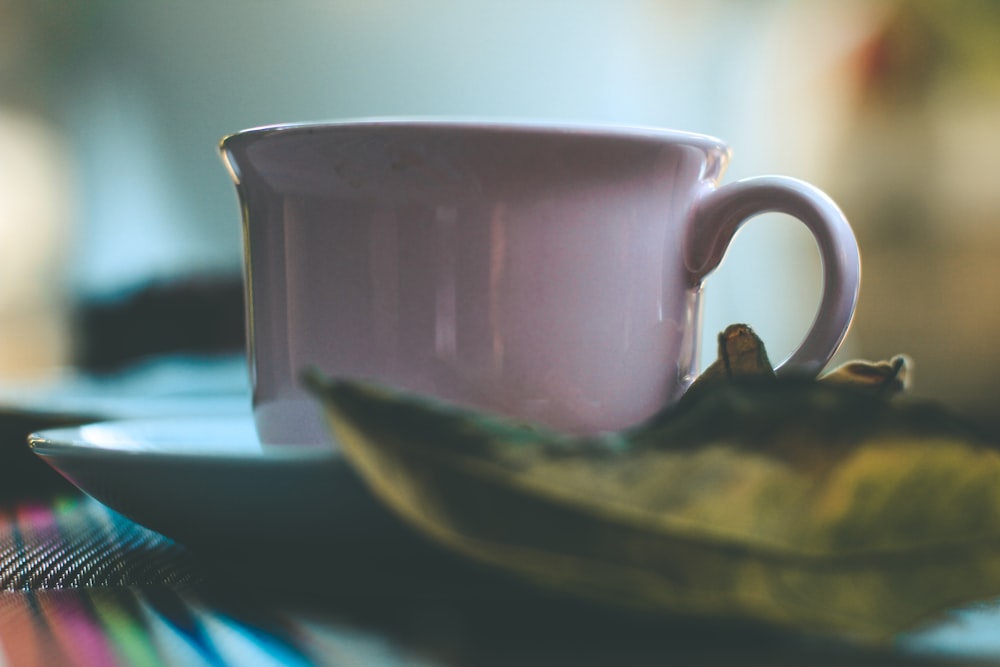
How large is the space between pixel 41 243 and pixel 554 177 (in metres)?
2.01

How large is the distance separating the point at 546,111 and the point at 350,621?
2.13 meters

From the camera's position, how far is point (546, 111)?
221 centimetres

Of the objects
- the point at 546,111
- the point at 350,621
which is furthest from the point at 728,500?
the point at 546,111

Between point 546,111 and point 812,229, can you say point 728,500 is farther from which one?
point 546,111

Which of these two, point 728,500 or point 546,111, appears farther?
point 546,111

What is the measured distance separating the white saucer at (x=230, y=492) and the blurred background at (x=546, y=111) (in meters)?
1.76

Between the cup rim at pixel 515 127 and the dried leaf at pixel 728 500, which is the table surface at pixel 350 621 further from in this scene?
the cup rim at pixel 515 127

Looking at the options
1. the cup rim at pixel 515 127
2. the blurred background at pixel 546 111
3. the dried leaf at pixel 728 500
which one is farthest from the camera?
the blurred background at pixel 546 111

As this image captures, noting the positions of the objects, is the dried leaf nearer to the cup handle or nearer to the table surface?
the table surface

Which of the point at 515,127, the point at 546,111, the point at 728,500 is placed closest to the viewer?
the point at 728,500

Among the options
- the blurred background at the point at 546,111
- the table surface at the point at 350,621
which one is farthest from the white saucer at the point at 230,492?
the blurred background at the point at 546,111

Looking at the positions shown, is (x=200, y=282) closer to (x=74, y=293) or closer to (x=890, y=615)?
(x=74, y=293)

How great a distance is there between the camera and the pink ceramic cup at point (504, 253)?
0.83ft

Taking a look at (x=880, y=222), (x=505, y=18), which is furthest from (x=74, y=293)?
(x=880, y=222)
